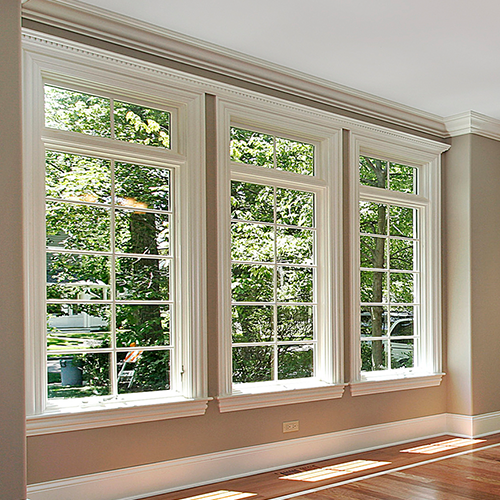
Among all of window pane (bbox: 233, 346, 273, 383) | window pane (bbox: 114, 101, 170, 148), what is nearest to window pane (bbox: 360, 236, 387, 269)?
window pane (bbox: 233, 346, 273, 383)

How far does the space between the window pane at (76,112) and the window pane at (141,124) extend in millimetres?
88

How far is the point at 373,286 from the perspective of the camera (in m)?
5.55

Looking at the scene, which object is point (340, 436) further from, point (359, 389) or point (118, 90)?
point (118, 90)

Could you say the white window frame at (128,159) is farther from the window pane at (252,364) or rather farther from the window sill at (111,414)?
the window pane at (252,364)

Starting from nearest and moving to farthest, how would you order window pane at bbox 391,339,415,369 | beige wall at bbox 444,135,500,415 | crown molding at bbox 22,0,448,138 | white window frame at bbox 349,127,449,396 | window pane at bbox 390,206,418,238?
crown molding at bbox 22,0,448,138, white window frame at bbox 349,127,449,396, window pane at bbox 391,339,415,369, window pane at bbox 390,206,418,238, beige wall at bbox 444,135,500,415

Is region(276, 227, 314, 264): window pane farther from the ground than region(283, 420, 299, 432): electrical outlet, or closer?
farther from the ground

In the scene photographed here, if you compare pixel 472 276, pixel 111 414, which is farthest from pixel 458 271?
pixel 111 414

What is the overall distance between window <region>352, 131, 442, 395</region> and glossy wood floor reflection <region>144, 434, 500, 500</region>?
0.64 meters

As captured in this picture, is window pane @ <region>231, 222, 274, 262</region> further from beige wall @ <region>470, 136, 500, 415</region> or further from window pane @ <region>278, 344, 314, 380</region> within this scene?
beige wall @ <region>470, 136, 500, 415</region>

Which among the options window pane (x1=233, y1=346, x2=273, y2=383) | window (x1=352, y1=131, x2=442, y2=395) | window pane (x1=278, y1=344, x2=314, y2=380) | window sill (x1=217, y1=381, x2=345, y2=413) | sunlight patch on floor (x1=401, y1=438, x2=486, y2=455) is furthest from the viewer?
window (x1=352, y1=131, x2=442, y2=395)

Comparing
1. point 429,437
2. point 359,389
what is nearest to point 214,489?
point 359,389

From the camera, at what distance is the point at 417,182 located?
19.7 feet

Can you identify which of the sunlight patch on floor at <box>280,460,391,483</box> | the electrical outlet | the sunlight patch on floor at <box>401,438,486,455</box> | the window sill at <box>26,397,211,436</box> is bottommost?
the sunlight patch on floor at <box>401,438,486,455</box>

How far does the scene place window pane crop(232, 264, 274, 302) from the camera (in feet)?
15.1
